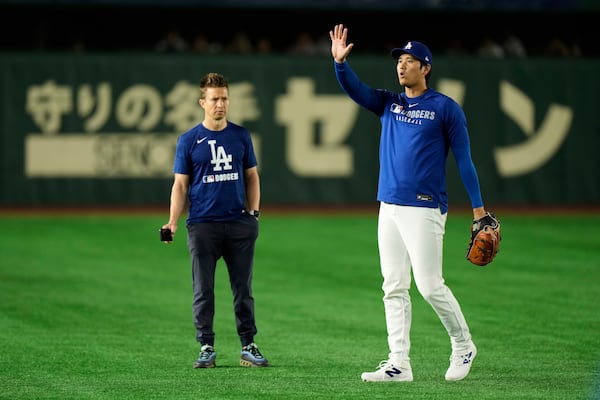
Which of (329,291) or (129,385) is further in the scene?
Answer: (329,291)

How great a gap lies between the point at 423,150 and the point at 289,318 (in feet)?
13.2

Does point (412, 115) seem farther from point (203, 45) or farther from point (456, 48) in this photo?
point (456, 48)

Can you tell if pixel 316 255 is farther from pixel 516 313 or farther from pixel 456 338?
pixel 456 338

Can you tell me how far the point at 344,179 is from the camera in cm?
2356

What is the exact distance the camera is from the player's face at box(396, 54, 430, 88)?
8.63 metres

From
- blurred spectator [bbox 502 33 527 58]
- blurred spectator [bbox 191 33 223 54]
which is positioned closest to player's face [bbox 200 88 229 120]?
blurred spectator [bbox 191 33 223 54]

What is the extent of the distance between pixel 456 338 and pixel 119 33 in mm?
20097

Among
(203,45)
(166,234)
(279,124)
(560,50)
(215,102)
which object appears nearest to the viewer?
(166,234)

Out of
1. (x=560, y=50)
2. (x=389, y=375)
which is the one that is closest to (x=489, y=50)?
(x=560, y=50)

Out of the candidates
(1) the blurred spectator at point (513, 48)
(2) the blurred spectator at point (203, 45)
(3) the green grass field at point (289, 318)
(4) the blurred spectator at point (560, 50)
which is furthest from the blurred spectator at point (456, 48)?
(3) the green grass field at point (289, 318)

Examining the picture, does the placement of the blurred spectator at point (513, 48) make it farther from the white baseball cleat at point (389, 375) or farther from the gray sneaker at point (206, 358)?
the white baseball cleat at point (389, 375)

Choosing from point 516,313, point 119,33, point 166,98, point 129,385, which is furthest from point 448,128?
point 119,33

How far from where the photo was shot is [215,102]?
9281 mm

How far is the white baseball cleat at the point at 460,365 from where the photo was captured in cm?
876
